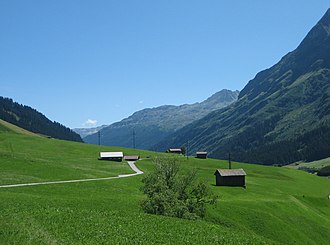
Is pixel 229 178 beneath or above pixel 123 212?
above

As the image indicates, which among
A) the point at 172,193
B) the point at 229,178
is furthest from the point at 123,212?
the point at 229,178

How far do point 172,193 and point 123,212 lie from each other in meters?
11.7

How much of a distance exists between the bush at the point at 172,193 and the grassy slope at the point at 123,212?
3298mm

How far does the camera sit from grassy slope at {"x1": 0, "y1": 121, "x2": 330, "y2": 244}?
32513mm

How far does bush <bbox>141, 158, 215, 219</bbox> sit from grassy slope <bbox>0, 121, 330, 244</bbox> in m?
3.30

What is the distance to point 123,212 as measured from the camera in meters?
47.8

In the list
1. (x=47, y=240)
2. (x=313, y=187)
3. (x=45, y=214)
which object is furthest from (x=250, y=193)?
(x=47, y=240)

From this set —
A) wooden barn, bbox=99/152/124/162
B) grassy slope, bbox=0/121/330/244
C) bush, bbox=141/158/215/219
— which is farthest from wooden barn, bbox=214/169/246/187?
wooden barn, bbox=99/152/124/162

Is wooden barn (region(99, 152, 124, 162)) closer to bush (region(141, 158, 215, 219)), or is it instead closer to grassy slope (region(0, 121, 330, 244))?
grassy slope (region(0, 121, 330, 244))

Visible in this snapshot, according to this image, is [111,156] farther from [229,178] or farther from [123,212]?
[123,212]

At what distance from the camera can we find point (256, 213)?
7375cm

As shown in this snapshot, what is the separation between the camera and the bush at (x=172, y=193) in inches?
2120

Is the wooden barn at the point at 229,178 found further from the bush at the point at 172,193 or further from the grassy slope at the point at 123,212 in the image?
the bush at the point at 172,193

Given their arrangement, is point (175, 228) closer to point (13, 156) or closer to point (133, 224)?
point (133, 224)
